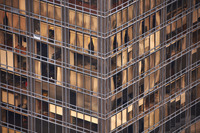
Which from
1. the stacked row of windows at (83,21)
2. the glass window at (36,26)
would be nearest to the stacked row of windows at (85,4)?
the stacked row of windows at (83,21)

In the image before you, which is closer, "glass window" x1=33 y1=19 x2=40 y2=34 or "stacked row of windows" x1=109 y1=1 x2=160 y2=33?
"stacked row of windows" x1=109 y1=1 x2=160 y2=33

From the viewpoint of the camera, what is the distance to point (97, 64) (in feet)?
315

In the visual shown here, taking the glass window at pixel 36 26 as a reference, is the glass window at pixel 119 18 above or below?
above

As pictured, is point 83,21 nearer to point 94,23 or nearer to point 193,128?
point 94,23

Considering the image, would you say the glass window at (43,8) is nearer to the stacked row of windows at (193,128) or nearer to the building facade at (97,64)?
the building facade at (97,64)

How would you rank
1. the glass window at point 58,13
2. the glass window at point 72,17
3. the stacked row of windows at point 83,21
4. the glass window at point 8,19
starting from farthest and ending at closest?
1. the glass window at point 8,19
2. the glass window at point 58,13
3. the glass window at point 72,17
4. the stacked row of windows at point 83,21

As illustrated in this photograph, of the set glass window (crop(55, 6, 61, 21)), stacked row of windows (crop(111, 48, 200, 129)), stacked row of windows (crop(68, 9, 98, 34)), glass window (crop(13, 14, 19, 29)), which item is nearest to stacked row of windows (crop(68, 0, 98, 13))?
stacked row of windows (crop(68, 9, 98, 34))

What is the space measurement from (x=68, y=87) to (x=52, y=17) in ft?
27.2

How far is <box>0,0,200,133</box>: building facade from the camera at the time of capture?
9581 centimetres

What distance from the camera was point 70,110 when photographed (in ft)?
333

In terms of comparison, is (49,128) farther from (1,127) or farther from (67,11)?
(67,11)

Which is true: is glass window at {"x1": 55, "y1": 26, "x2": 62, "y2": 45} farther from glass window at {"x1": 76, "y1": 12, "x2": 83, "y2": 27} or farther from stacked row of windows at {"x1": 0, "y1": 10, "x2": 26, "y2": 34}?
stacked row of windows at {"x1": 0, "y1": 10, "x2": 26, "y2": 34}

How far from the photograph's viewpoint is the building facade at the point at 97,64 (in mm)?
95812

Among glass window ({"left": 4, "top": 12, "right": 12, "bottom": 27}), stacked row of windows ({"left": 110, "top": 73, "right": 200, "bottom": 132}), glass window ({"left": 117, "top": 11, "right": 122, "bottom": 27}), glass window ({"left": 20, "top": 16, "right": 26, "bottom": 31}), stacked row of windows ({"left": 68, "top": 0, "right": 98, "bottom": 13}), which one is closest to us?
stacked row of windows ({"left": 68, "top": 0, "right": 98, "bottom": 13})
